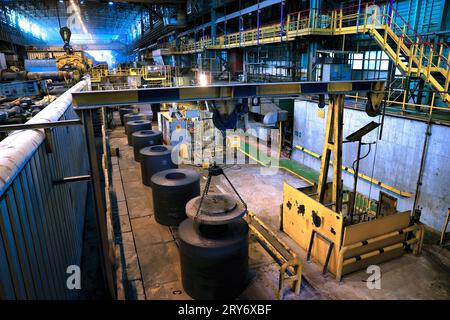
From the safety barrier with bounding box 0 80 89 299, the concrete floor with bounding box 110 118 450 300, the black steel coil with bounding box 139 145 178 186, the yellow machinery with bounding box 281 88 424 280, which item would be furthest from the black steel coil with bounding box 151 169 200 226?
the yellow machinery with bounding box 281 88 424 280

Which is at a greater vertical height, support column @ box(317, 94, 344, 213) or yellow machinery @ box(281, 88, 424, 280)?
support column @ box(317, 94, 344, 213)

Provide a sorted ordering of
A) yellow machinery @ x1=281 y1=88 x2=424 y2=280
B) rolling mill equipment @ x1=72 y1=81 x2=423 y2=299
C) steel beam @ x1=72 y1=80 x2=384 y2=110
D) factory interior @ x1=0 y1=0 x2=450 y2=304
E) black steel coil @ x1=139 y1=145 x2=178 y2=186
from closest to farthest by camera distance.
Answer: factory interior @ x1=0 y1=0 x2=450 y2=304 → steel beam @ x1=72 y1=80 x2=384 y2=110 → rolling mill equipment @ x1=72 y1=81 x2=423 y2=299 → yellow machinery @ x1=281 y1=88 x2=424 y2=280 → black steel coil @ x1=139 y1=145 x2=178 y2=186

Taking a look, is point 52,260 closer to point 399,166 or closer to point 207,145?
point 399,166

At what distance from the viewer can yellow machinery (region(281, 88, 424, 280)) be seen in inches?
286

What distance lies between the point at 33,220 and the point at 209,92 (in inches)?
133

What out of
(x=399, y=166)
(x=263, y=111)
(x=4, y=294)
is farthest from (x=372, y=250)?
(x=263, y=111)

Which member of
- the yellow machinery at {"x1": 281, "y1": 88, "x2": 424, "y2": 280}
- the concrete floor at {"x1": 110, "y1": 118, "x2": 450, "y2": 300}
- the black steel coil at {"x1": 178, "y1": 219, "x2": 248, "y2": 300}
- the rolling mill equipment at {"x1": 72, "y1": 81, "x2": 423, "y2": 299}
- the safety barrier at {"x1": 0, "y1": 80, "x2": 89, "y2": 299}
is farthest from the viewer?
the yellow machinery at {"x1": 281, "y1": 88, "x2": 424, "y2": 280}

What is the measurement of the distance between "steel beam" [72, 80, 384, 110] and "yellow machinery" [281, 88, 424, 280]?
56 cm

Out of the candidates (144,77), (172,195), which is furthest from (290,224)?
(144,77)

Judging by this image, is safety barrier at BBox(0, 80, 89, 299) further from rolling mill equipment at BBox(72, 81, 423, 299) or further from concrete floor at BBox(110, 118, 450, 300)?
concrete floor at BBox(110, 118, 450, 300)

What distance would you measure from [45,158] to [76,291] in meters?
2.56

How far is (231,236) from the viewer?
5.99 meters

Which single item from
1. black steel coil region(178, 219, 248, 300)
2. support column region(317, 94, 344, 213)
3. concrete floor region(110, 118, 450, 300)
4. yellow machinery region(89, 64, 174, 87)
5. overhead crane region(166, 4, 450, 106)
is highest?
overhead crane region(166, 4, 450, 106)

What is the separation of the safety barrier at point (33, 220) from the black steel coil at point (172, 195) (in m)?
2.70
